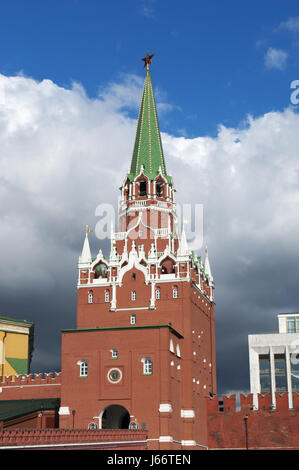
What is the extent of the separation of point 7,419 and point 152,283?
22.2m

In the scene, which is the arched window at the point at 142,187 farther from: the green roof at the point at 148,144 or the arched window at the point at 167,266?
the arched window at the point at 167,266

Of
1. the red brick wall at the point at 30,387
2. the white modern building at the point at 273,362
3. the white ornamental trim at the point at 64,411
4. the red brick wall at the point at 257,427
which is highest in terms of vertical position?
the white modern building at the point at 273,362

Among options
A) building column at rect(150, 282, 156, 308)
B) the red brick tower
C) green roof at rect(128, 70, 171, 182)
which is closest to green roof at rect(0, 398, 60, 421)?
the red brick tower

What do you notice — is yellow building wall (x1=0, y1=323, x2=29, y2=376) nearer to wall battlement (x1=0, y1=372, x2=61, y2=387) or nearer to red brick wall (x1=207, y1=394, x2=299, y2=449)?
wall battlement (x1=0, y1=372, x2=61, y2=387)

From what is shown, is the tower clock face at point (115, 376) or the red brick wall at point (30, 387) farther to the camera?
the red brick wall at point (30, 387)

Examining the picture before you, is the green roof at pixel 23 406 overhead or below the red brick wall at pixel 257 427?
overhead

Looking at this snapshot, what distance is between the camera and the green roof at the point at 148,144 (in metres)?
83.9

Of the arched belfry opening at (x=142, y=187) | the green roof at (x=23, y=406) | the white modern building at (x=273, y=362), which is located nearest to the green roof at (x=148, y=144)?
the arched belfry opening at (x=142, y=187)

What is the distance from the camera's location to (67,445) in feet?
163

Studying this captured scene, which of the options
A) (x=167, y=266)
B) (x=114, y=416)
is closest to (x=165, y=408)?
(x=114, y=416)

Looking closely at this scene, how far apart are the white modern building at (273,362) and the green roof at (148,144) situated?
1270 inches

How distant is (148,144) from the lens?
85.4 metres

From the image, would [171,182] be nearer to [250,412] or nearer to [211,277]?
[211,277]

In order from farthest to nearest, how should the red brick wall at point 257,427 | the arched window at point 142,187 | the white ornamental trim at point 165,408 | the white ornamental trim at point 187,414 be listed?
the arched window at point 142,187 < the red brick wall at point 257,427 < the white ornamental trim at point 187,414 < the white ornamental trim at point 165,408
